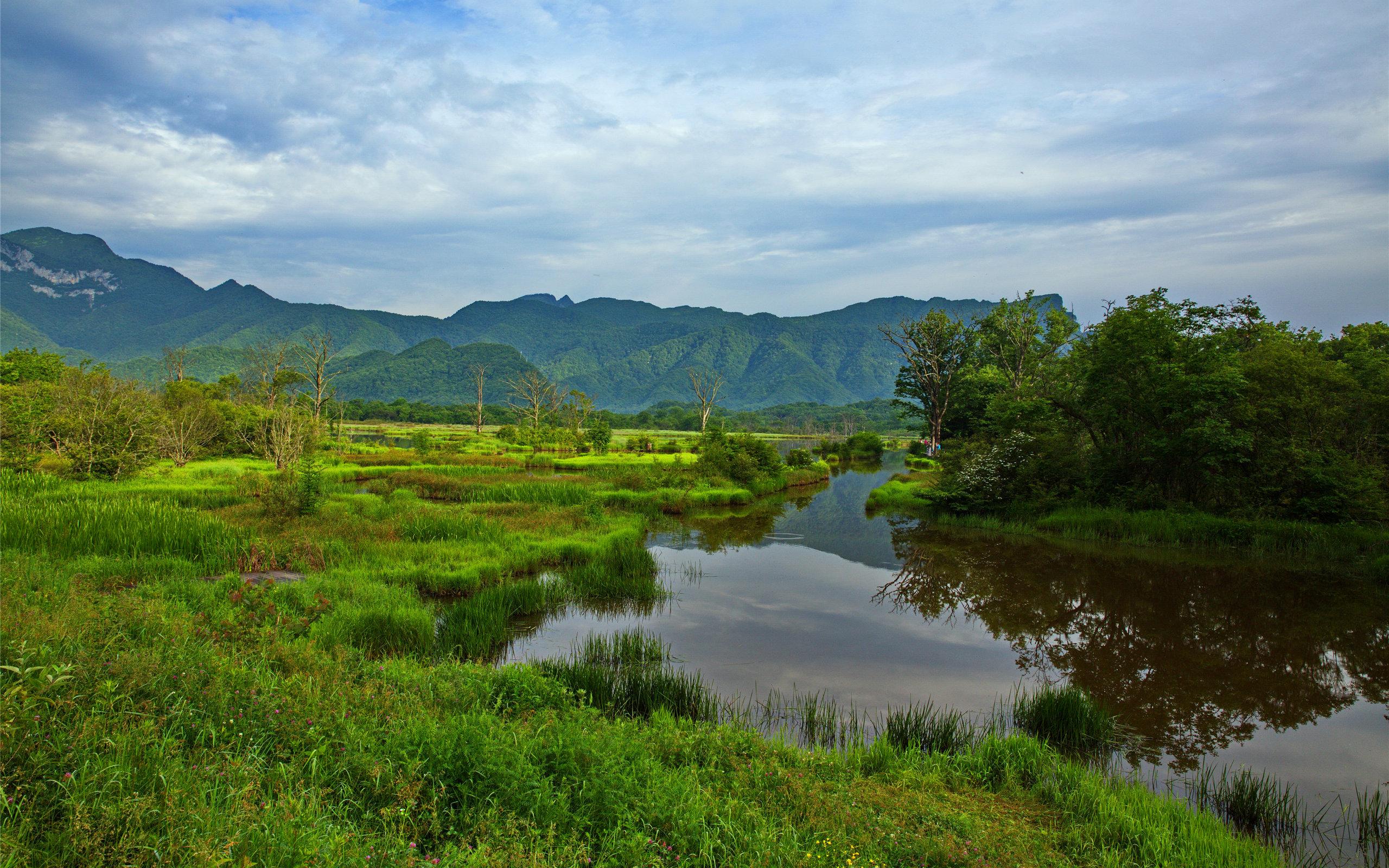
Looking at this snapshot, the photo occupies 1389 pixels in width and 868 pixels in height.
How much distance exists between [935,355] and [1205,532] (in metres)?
30.3

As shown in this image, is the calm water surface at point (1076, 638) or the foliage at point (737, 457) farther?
the foliage at point (737, 457)

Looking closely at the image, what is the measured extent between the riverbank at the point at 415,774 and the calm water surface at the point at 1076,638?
244 cm

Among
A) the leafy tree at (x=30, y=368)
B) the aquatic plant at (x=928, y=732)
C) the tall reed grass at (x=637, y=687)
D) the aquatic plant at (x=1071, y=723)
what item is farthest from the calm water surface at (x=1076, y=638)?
the leafy tree at (x=30, y=368)

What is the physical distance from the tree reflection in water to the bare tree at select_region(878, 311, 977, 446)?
30.0 m

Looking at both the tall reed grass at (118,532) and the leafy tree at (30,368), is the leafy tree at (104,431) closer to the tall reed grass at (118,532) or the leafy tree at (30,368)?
the tall reed grass at (118,532)

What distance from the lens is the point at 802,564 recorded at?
1777cm

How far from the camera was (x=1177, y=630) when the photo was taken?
39.5ft

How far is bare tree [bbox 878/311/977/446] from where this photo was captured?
47562 millimetres

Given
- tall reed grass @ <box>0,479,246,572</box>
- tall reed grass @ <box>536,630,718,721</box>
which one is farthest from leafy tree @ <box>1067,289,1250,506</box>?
tall reed grass @ <box>0,479,246,572</box>

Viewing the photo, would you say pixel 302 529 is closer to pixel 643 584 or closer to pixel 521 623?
pixel 521 623

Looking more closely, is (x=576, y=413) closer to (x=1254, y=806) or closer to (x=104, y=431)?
(x=104, y=431)

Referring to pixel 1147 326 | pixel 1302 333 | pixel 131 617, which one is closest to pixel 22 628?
pixel 131 617

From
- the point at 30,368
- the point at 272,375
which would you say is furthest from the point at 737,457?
the point at 272,375

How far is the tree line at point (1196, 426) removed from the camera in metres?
18.0
